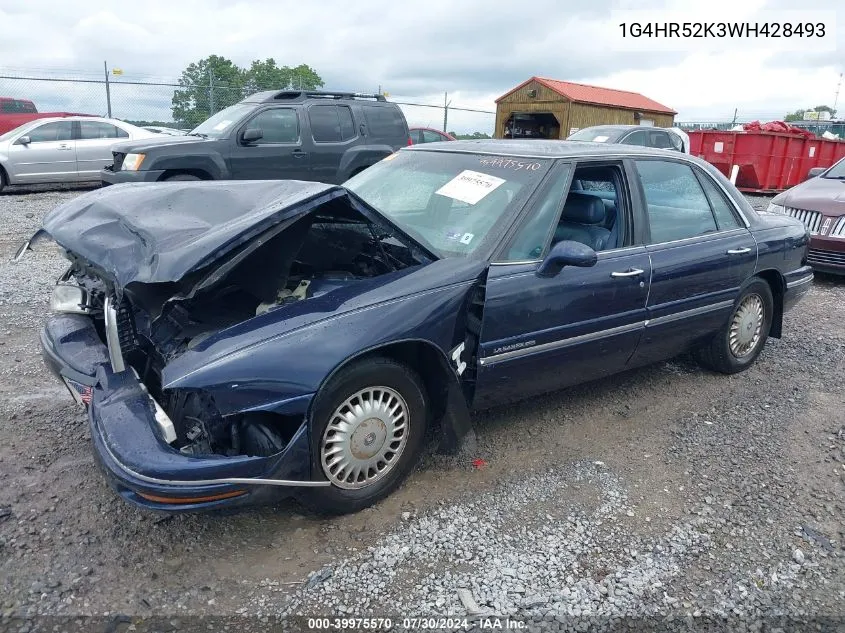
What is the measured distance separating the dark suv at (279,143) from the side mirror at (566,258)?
263 inches

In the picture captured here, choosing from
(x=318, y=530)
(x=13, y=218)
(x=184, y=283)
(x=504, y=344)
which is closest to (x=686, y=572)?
(x=504, y=344)

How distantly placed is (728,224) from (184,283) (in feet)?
11.5

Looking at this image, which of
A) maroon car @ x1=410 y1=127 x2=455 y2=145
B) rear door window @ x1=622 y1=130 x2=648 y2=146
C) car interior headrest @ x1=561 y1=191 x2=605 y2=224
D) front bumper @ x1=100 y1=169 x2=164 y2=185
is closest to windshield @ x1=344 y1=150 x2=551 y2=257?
car interior headrest @ x1=561 y1=191 x2=605 y2=224

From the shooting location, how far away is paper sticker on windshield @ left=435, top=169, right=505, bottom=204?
11.3 ft

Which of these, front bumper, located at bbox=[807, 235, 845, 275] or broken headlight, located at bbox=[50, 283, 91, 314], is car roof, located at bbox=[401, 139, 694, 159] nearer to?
broken headlight, located at bbox=[50, 283, 91, 314]

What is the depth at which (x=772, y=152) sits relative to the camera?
1584 cm

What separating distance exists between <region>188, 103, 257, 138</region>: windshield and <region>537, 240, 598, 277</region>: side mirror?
7.08 m

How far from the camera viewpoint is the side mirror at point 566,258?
3.07m

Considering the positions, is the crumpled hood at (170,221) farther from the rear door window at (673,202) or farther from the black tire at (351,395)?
the rear door window at (673,202)

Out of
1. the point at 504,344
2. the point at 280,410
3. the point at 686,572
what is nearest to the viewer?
the point at 280,410

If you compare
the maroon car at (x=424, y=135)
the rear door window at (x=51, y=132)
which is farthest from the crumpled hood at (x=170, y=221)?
the maroon car at (x=424, y=135)

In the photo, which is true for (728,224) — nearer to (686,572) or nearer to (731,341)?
(731,341)

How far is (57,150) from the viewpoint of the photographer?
12.0 m

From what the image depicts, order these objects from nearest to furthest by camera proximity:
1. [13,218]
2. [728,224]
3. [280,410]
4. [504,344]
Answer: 1. [280,410]
2. [504,344]
3. [728,224]
4. [13,218]
